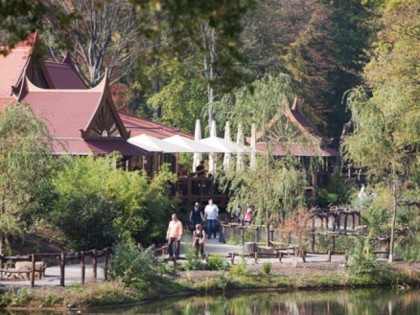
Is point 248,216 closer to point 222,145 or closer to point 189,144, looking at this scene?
point 189,144

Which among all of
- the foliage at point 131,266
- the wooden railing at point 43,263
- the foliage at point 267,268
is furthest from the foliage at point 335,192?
the wooden railing at point 43,263

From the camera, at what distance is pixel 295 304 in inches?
1154

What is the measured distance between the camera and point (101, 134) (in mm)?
41000

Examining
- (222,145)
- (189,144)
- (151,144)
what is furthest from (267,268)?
(222,145)

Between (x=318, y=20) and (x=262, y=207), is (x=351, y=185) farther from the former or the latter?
(x=262, y=207)

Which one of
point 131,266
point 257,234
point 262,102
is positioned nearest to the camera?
point 131,266

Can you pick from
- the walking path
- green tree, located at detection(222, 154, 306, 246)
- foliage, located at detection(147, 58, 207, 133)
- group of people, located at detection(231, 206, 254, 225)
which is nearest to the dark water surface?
the walking path

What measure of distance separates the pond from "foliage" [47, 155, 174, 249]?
4.13 metres

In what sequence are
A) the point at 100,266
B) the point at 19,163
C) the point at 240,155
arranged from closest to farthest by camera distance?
1. the point at 100,266
2. the point at 19,163
3. the point at 240,155

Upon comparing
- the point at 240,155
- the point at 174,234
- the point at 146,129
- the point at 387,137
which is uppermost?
the point at 146,129

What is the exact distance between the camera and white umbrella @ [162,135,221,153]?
44844 mm

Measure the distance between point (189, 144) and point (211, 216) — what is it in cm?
717

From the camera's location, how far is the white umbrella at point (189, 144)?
44.8 m

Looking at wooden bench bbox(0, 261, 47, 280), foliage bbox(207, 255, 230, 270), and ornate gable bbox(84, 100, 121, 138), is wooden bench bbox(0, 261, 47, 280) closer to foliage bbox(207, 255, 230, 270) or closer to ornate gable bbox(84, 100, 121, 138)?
foliage bbox(207, 255, 230, 270)
